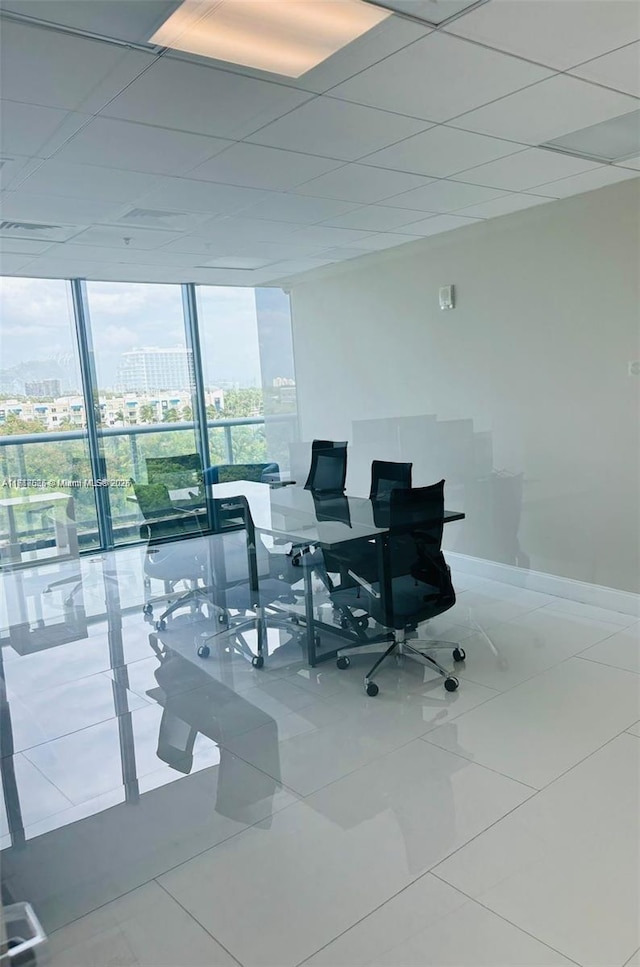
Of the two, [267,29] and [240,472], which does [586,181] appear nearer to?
[267,29]

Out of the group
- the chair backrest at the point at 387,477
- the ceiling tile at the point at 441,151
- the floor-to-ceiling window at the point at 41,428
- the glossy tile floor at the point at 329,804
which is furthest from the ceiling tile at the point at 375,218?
the floor-to-ceiling window at the point at 41,428

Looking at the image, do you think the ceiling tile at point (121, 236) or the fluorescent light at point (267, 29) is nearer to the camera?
the fluorescent light at point (267, 29)

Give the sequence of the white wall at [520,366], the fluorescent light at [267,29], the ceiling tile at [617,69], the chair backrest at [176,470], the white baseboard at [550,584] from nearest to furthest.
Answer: the fluorescent light at [267,29]
the ceiling tile at [617,69]
the white wall at [520,366]
the white baseboard at [550,584]
the chair backrest at [176,470]

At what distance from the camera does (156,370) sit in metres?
7.27

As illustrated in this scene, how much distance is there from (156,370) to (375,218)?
3.27m

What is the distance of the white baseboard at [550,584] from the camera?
4.62 metres

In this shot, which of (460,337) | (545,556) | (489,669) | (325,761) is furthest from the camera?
(460,337)

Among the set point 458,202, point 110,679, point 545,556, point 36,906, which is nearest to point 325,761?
point 36,906

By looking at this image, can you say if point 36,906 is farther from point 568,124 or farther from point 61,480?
point 61,480

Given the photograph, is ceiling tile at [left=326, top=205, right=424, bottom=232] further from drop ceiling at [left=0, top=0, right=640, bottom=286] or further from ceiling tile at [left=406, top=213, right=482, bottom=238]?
ceiling tile at [left=406, top=213, right=482, bottom=238]

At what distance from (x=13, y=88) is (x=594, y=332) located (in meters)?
3.54

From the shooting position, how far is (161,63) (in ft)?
7.91

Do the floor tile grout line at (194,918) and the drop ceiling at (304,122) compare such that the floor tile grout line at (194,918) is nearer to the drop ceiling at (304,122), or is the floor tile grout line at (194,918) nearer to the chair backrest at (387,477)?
the drop ceiling at (304,122)

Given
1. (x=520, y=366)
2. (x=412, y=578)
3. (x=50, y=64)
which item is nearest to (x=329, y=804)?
(x=412, y=578)
